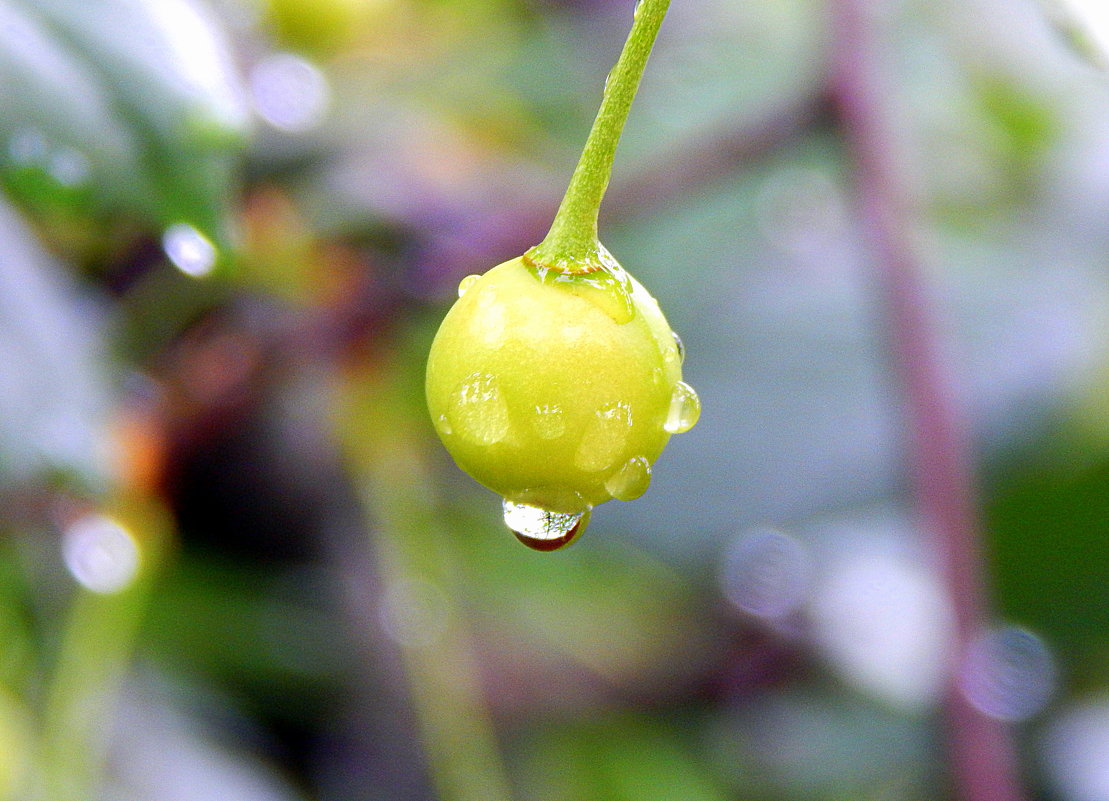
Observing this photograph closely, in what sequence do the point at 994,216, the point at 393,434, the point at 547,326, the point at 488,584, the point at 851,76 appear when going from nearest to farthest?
the point at 547,326
the point at 851,76
the point at 393,434
the point at 488,584
the point at 994,216

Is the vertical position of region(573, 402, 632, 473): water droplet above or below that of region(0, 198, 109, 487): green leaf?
below

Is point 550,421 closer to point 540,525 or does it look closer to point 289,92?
point 540,525

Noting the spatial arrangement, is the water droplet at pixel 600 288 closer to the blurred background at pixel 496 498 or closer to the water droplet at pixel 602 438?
the water droplet at pixel 602 438

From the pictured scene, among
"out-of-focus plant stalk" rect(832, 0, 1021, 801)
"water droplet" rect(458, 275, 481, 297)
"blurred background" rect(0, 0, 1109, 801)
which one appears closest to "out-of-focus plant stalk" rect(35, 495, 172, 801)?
"blurred background" rect(0, 0, 1109, 801)

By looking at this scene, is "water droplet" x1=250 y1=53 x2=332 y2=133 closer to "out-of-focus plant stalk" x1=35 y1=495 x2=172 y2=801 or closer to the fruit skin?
"out-of-focus plant stalk" x1=35 y1=495 x2=172 y2=801

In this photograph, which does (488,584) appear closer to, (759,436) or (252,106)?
(759,436)

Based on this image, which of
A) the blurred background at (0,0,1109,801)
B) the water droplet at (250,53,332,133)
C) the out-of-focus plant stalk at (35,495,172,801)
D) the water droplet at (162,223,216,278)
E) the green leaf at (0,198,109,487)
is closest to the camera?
the water droplet at (162,223,216,278)

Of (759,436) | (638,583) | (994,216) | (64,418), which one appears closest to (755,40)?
(994,216)
